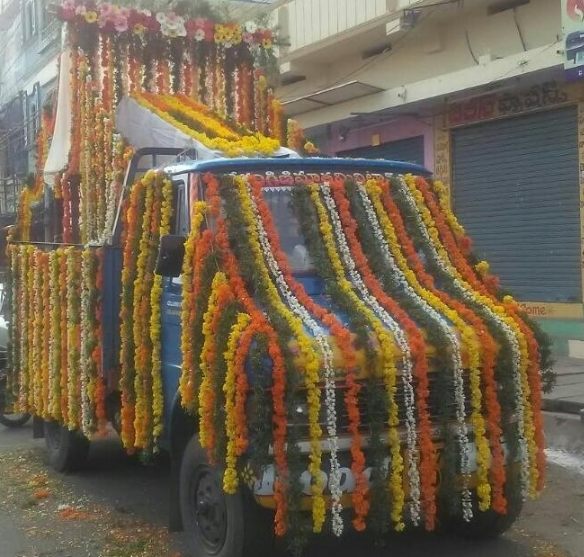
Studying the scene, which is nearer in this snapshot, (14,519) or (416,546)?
(416,546)

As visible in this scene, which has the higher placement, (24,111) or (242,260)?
(24,111)

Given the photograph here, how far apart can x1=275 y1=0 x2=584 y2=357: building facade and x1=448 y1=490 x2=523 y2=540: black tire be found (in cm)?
625

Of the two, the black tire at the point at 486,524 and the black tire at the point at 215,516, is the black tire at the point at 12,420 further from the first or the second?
the black tire at the point at 486,524

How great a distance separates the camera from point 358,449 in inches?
167

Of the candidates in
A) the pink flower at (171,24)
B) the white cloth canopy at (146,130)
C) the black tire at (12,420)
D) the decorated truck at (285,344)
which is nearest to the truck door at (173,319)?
the decorated truck at (285,344)

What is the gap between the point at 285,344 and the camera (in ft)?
13.6

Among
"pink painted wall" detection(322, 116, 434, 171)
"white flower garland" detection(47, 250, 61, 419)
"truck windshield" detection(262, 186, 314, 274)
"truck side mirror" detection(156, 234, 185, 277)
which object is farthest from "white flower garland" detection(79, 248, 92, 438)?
"pink painted wall" detection(322, 116, 434, 171)

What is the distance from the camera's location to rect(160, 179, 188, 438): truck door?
16.5ft

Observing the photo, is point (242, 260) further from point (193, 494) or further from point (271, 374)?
point (193, 494)

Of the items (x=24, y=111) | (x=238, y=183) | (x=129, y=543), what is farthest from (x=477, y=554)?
(x=24, y=111)

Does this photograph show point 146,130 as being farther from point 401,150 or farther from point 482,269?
point 401,150

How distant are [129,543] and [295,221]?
2.24 metres

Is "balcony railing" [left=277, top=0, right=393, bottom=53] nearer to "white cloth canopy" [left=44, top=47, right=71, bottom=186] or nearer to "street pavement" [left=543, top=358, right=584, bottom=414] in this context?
"street pavement" [left=543, top=358, right=584, bottom=414]

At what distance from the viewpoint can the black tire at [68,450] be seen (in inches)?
276
